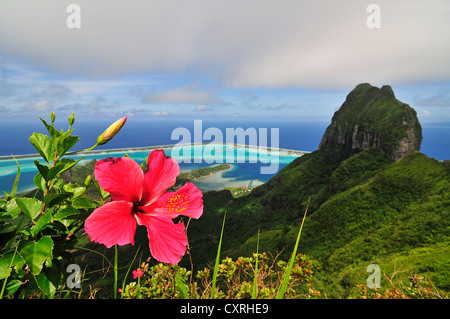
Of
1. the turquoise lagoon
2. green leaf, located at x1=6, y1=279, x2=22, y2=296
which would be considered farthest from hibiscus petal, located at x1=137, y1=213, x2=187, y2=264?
the turquoise lagoon

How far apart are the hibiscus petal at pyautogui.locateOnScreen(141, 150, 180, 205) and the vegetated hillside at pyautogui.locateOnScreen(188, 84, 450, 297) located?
10023 mm

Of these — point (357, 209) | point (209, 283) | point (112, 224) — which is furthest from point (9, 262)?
point (357, 209)

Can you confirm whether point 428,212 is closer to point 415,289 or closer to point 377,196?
point 377,196

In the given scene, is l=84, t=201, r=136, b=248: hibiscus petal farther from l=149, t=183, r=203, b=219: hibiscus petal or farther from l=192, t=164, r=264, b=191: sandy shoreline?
l=192, t=164, r=264, b=191: sandy shoreline

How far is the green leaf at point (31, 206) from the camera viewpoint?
729 mm

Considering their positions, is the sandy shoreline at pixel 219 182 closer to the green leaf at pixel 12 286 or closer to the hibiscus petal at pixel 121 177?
the green leaf at pixel 12 286

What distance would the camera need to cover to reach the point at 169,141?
126625 mm

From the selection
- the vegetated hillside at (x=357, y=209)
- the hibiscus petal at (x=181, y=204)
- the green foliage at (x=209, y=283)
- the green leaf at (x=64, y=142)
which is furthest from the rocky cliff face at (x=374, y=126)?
the green leaf at (x=64, y=142)

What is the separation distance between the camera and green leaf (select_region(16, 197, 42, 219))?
0.73 metres

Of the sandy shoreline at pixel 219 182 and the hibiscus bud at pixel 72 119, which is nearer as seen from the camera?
the hibiscus bud at pixel 72 119

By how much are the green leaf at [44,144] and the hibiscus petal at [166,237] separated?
1.26 feet

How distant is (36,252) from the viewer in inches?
27.1

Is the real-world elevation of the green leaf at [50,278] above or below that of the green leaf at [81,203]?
below

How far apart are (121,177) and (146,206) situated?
0.39ft
